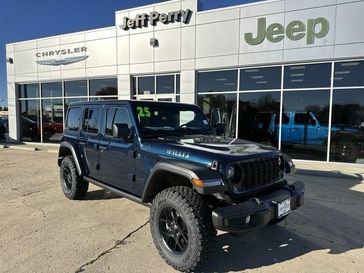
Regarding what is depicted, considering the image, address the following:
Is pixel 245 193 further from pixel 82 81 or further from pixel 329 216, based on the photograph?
pixel 82 81

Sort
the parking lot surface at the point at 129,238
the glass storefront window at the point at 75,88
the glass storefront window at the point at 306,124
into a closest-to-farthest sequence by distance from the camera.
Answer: the parking lot surface at the point at 129,238, the glass storefront window at the point at 306,124, the glass storefront window at the point at 75,88

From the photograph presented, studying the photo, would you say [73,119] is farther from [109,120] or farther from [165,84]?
[165,84]

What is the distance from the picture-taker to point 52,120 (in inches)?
649

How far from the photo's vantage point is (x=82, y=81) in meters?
15.4

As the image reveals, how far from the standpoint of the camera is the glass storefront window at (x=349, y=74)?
9.62 metres

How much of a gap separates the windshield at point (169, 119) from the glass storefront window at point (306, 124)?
6382 mm

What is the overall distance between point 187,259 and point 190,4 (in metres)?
10.8

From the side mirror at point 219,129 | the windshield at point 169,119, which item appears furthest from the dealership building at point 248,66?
the windshield at point 169,119

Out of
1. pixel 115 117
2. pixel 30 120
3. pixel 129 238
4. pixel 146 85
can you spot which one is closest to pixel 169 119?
pixel 115 117

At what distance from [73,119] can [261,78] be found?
289 inches

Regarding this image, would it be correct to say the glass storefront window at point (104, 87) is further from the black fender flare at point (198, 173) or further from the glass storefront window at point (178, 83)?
the black fender flare at point (198, 173)

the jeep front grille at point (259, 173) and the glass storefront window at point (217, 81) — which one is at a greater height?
the glass storefront window at point (217, 81)

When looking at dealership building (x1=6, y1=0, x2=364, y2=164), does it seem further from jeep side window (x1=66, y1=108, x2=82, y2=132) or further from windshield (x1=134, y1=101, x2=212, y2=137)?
jeep side window (x1=66, y1=108, x2=82, y2=132)

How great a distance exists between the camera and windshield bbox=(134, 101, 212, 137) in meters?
4.43
